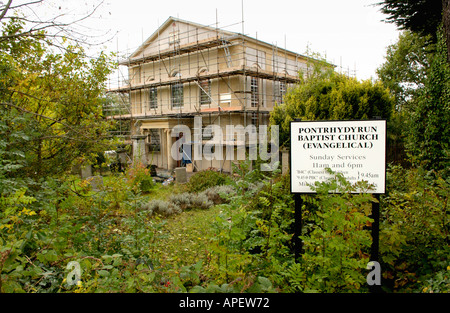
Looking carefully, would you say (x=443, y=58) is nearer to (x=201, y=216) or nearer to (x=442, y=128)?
(x=442, y=128)

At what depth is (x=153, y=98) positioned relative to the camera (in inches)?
980

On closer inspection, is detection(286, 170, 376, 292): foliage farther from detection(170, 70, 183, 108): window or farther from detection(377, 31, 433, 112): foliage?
detection(377, 31, 433, 112): foliage

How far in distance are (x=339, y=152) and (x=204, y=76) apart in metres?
17.0

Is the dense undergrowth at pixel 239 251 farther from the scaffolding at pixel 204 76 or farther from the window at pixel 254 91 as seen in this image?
the window at pixel 254 91

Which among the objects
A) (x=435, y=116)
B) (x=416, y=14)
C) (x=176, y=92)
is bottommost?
(x=435, y=116)

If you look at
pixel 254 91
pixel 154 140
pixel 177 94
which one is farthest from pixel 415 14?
pixel 154 140

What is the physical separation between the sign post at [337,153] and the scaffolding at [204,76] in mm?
14762

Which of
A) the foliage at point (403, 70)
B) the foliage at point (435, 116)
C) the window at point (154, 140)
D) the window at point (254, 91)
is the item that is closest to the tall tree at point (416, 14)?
the foliage at point (435, 116)

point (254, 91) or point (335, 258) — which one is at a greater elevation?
point (254, 91)

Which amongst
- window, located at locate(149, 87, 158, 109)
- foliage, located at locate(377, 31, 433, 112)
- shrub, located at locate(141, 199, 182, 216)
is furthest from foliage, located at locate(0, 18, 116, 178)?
foliage, located at locate(377, 31, 433, 112)

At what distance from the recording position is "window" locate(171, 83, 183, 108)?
74.1ft

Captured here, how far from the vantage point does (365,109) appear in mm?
12734

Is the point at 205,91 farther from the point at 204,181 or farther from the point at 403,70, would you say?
the point at 403,70

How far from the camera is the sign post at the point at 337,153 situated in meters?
3.88
